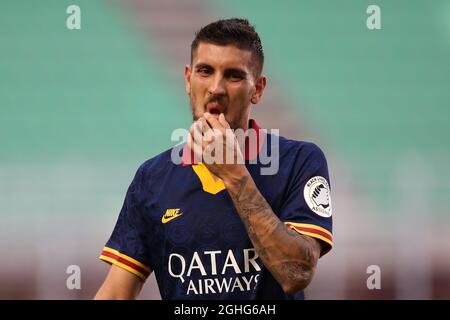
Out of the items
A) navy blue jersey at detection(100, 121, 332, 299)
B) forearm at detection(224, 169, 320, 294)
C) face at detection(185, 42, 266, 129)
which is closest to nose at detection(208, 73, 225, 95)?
face at detection(185, 42, 266, 129)

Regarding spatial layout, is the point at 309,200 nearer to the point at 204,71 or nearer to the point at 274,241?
the point at 274,241

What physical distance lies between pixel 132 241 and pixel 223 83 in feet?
1.94

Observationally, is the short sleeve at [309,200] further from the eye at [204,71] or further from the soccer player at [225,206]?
the eye at [204,71]

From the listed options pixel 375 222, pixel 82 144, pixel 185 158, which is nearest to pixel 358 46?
pixel 375 222

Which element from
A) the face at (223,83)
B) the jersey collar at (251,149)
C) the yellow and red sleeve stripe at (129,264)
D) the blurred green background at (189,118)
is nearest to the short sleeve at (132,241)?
the yellow and red sleeve stripe at (129,264)

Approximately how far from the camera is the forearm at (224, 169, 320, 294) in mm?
2238

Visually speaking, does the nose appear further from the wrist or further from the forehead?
the wrist

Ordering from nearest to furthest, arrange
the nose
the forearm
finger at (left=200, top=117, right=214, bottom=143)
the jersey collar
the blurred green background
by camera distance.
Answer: the forearm, finger at (left=200, top=117, right=214, bottom=143), the nose, the jersey collar, the blurred green background

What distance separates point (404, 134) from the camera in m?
5.69

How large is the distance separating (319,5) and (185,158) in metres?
3.52

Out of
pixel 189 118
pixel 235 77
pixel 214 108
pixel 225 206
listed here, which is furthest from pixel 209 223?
pixel 189 118

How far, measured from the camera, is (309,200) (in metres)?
2.42
